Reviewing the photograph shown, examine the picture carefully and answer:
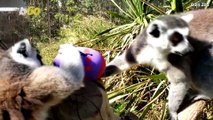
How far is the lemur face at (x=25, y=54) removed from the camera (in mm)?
2961

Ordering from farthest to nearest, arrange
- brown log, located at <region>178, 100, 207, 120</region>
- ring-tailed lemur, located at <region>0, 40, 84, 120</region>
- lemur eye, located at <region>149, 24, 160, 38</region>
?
1. lemur eye, located at <region>149, 24, 160, 38</region>
2. brown log, located at <region>178, 100, 207, 120</region>
3. ring-tailed lemur, located at <region>0, 40, 84, 120</region>

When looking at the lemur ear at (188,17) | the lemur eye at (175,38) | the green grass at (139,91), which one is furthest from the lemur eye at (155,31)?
the green grass at (139,91)

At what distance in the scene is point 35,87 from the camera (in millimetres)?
2725

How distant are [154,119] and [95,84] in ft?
9.37

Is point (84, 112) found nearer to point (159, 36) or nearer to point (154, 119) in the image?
point (159, 36)

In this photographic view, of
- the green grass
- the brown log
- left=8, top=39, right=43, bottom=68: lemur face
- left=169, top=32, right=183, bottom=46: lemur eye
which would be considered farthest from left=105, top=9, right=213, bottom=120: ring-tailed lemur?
left=8, top=39, right=43, bottom=68: lemur face

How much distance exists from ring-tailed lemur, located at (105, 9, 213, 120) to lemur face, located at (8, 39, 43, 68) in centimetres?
132

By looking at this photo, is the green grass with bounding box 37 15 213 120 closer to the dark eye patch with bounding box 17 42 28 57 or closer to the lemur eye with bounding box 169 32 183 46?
the lemur eye with bounding box 169 32 183 46

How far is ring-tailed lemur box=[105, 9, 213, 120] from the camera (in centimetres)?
435

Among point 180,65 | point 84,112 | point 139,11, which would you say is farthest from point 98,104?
point 139,11

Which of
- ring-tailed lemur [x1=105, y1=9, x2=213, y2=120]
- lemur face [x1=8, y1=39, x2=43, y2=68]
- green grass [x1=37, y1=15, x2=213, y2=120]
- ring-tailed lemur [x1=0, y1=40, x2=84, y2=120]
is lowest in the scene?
green grass [x1=37, y1=15, x2=213, y2=120]

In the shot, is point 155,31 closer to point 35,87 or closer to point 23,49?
point 23,49

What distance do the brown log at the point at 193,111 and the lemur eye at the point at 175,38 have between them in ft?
1.82

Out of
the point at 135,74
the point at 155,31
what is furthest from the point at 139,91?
the point at 155,31
